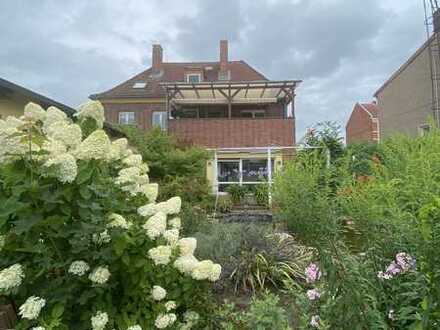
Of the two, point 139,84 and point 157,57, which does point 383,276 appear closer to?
point 139,84

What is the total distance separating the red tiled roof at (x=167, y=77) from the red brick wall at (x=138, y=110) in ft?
2.08

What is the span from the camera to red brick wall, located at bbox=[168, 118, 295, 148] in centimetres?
1842

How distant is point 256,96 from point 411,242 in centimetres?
1987

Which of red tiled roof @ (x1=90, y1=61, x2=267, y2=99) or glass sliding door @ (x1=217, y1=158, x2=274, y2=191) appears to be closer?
glass sliding door @ (x1=217, y1=158, x2=274, y2=191)

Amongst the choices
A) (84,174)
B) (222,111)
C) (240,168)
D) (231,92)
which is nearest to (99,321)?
(84,174)

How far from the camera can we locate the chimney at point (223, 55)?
27781mm

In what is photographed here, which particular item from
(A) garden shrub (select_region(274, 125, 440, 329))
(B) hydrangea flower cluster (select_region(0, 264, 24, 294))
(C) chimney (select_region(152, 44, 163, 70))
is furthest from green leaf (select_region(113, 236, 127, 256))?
(C) chimney (select_region(152, 44, 163, 70))

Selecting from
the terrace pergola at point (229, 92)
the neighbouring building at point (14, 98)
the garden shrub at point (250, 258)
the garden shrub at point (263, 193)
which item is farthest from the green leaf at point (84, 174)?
the terrace pergola at point (229, 92)

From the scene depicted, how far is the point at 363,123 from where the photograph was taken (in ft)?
94.5

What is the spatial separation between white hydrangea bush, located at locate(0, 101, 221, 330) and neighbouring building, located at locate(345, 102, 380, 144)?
24.1 m

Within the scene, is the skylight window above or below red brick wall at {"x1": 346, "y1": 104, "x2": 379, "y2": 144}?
above

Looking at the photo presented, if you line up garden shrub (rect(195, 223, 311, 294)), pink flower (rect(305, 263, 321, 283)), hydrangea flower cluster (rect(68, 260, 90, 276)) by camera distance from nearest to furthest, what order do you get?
hydrangea flower cluster (rect(68, 260, 90, 276)), pink flower (rect(305, 263, 321, 283)), garden shrub (rect(195, 223, 311, 294))

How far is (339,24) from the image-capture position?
10125 millimetres

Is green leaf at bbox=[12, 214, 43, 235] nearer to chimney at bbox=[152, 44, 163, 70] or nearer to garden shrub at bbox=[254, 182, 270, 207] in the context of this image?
garden shrub at bbox=[254, 182, 270, 207]
